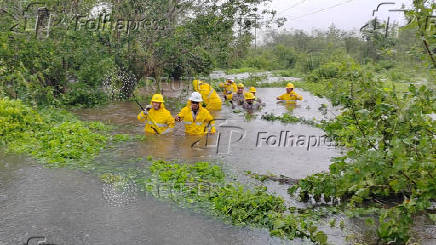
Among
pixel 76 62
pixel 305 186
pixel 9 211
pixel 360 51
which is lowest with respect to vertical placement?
pixel 9 211

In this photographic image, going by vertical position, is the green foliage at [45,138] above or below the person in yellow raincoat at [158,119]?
below

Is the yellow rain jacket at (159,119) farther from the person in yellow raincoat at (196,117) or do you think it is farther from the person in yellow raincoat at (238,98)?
the person in yellow raincoat at (238,98)

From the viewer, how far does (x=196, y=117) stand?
11875mm

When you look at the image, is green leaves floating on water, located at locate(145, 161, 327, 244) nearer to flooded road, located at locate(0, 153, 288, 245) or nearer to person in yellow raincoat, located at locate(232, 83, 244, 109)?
flooded road, located at locate(0, 153, 288, 245)

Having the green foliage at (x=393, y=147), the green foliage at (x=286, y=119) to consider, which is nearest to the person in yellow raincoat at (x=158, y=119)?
the green foliage at (x=286, y=119)

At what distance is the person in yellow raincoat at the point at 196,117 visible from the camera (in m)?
11.8

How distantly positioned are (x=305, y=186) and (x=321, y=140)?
548cm

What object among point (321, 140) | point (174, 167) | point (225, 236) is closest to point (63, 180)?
point (174, 167)

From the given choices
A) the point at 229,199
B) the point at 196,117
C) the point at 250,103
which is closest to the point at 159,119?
the point at 196,117

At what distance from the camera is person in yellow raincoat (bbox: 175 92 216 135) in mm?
11789

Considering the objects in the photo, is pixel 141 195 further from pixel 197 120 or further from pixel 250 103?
pixel 250 103

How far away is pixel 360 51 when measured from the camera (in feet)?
148

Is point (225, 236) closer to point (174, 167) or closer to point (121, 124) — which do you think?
point (174, 167)

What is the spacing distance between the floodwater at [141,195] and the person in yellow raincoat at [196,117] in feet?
1.18
